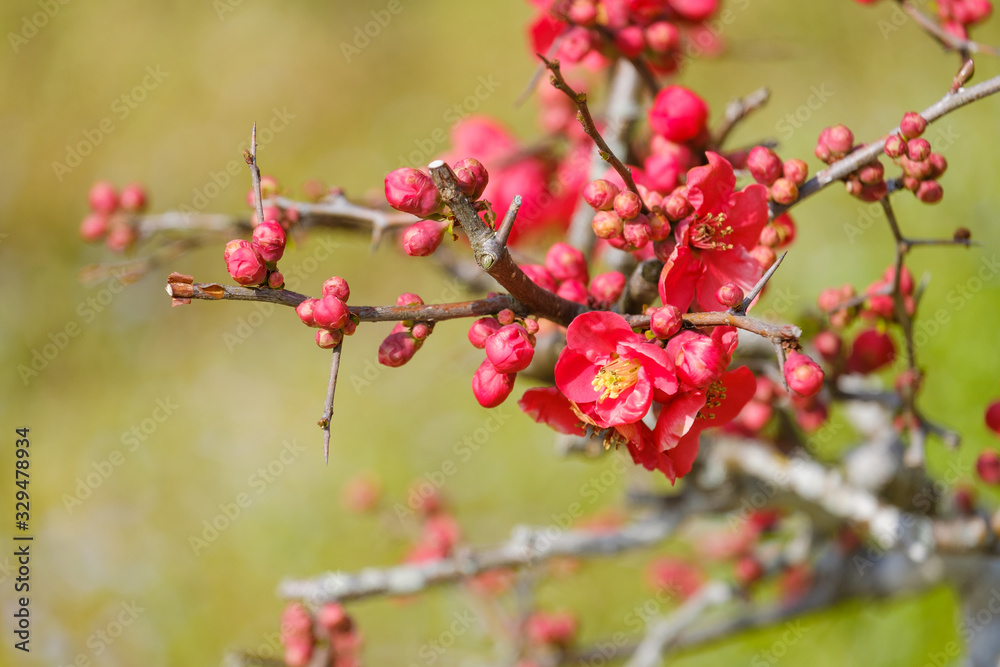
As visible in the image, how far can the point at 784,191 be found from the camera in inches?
34.1

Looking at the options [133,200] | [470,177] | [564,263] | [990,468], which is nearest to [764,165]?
[564,263]

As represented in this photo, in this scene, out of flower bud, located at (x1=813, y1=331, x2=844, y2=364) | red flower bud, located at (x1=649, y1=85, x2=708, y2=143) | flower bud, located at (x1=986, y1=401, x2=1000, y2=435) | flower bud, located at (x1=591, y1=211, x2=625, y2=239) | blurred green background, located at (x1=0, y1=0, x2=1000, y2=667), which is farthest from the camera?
blurred green background, located at (x1=0, y1=0, x2=1000, y2=667)

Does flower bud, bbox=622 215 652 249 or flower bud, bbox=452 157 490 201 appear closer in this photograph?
flower bud, bbox=452 157 490 201

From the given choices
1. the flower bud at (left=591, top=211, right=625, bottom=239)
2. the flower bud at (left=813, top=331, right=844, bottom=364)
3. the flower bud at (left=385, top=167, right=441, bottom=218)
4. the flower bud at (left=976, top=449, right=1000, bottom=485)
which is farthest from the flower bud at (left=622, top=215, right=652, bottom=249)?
the flower bud at (left=976, top=449, right=1000, bottom=485)

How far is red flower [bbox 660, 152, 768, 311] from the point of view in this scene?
80 cm

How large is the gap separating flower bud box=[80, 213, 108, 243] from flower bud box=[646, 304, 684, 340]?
119 centimetres

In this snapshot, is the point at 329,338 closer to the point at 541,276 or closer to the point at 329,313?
the point at 329,313

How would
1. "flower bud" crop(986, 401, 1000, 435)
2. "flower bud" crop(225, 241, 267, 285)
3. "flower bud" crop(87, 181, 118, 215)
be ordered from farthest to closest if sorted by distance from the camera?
"flower bud" crop(87, 181, 118, 215), "flower bud" crop(986, 401, 1000, 435), "flower bud" crop(225, 241, 267, 285)

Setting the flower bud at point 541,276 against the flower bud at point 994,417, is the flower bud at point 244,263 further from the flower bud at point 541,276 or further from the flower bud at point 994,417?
the flower bud at point 994,417

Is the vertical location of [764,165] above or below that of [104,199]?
above

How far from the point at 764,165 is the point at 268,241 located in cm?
56

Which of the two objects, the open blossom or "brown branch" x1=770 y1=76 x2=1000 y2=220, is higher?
"brown branch" x1=770 y1=76 x2=1000 y2=220

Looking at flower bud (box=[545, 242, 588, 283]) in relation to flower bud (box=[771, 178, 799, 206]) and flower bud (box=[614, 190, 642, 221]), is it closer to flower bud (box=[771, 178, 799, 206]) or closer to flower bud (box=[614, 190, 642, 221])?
flower bud (box=[614, 190, 642, 221])

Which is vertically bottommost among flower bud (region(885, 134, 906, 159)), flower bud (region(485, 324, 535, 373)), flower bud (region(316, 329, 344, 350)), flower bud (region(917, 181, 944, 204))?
flower bud (region(485, 324, 535, 373))
